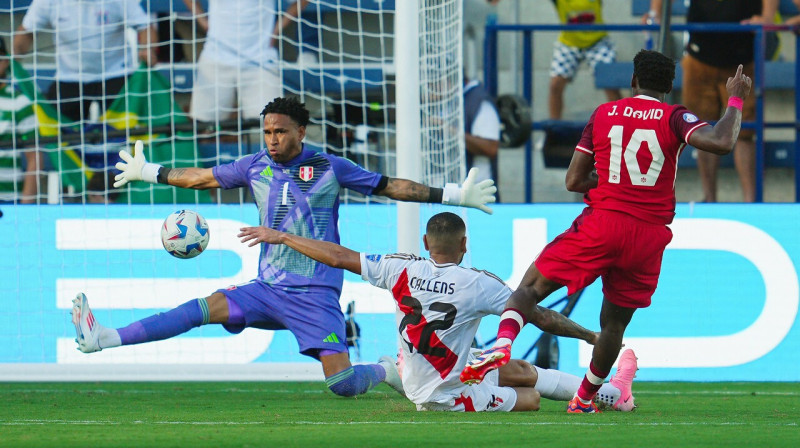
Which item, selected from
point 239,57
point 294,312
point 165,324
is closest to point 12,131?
point 239,57

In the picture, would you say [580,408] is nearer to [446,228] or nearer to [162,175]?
[446,228]

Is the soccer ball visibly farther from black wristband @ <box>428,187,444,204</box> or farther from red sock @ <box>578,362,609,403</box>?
red sock @ <box>578,362,609,403</box>

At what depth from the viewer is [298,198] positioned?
7.48 meters

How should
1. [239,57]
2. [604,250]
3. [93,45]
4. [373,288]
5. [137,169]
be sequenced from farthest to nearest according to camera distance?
[93,45] < [239,57] < [373,288] < [137,169] < [604,250]

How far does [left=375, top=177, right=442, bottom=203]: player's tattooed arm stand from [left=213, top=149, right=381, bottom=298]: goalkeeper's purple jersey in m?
0.10

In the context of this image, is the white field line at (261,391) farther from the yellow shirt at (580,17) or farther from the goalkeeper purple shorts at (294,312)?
the yellow shirt at (580,17)

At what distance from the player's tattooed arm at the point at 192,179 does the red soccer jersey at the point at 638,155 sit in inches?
102

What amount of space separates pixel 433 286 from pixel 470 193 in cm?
133

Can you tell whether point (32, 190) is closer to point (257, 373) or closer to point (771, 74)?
point (257, 373)

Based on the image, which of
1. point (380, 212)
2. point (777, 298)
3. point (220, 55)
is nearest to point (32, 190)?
point (220, 55)

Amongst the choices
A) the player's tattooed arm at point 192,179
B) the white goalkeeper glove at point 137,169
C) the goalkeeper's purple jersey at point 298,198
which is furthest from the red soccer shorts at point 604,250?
the white goalkeeper glove at point 137,169

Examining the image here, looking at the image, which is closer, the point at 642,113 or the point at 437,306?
the point at 642,113

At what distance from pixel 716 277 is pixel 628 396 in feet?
10.5

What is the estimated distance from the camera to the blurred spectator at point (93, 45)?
1100cm
